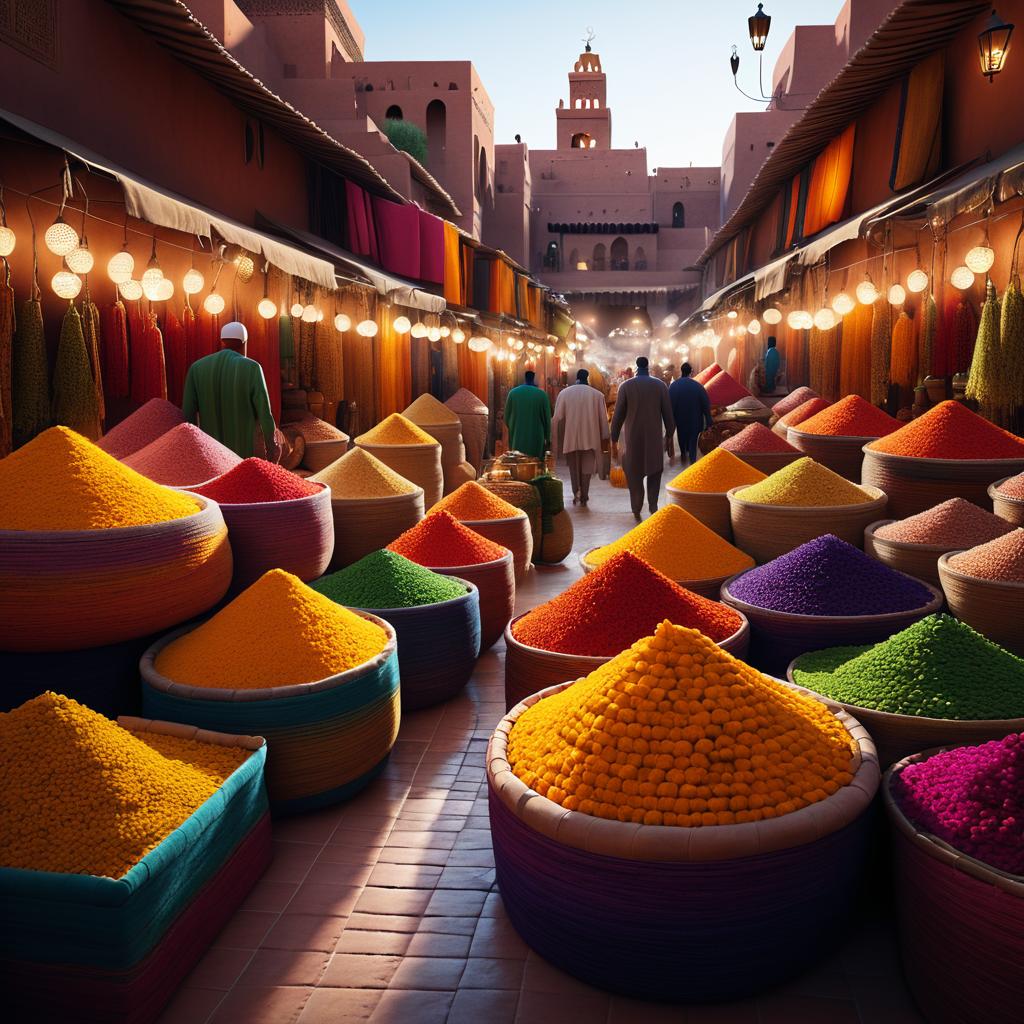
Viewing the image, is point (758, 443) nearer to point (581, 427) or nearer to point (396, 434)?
point (396, 434)

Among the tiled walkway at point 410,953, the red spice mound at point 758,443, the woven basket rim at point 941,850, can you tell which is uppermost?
the red spice mound at point 758,443

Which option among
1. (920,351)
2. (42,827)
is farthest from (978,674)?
(920,351)

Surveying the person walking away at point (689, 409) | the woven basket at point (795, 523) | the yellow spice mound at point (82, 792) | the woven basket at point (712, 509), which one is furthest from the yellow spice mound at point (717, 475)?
the person walking away at point (689, 409)

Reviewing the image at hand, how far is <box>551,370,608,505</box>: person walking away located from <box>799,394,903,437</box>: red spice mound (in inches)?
119

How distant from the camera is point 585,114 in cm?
3922

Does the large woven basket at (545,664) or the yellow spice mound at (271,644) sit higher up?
the yellow spice mound at (271,644)

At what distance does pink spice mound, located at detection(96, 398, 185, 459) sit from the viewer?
398 cm

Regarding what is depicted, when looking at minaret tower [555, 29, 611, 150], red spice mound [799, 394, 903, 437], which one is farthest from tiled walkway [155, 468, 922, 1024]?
minaret tower [555, 29, 611, 150]

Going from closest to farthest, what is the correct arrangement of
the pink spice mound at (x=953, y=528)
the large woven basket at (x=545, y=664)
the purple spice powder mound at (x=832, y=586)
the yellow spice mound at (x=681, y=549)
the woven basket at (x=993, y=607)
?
the large woven basket at (x=545, y=664) < the woven basket at (x=993, y=607) < the purple spice powder mound at (x=832, y=586) < the pink spice mound at (x=953, y=528) < the yellow spice mound at (x=681, y=549)

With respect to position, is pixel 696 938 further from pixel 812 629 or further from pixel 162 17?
pixel 162 17

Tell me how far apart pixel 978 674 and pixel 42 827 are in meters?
2.00

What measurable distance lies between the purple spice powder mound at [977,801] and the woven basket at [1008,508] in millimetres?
1734

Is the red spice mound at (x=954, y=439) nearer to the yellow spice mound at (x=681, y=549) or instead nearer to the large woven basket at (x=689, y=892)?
the yellow spice mound at (x=681, y=549)

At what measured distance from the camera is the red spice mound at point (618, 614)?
8.59 ft
